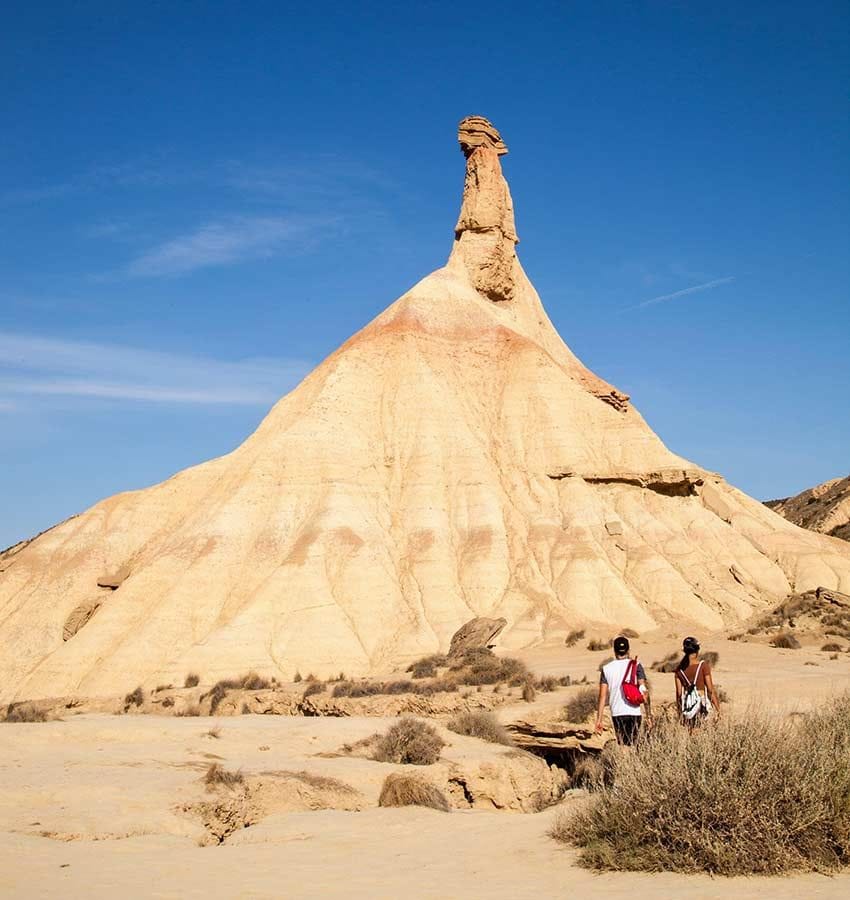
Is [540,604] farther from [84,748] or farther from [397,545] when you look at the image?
[84,748]

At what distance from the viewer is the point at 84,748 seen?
15859 mm

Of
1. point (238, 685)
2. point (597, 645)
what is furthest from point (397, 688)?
point (597, 645)

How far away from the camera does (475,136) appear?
5872 cm

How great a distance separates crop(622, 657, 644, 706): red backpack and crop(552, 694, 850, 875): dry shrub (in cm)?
164

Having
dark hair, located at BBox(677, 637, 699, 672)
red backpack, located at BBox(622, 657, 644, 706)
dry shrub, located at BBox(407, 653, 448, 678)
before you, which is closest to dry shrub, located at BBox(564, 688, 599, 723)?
dark hair, located at BBox(677, 637, 699, 672)

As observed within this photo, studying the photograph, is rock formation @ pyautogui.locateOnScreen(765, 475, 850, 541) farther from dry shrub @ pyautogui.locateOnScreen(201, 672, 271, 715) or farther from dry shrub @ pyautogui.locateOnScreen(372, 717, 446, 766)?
dry shrub @ pyautogui.locateOnScreen(372, 717, 446, 766)

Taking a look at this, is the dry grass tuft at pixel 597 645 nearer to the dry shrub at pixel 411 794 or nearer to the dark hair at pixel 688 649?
the dry shrub at pixel 411 794

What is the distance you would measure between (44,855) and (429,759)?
24.8 ft

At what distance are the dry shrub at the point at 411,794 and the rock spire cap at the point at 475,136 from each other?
5135 centimetres

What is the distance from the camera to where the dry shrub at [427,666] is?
2925 cm

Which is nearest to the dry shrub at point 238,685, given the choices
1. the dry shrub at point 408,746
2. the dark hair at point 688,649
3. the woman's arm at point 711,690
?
the dry shrub at point 408,746

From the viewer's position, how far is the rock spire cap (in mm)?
58688

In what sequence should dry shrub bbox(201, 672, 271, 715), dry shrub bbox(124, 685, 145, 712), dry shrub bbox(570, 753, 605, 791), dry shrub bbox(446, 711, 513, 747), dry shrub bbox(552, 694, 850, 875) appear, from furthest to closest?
dry shrub bbox(201, 672, 271, 715) → dry shrub bbox(124, 685, 145, 712) → dry shrub bbox(446, 711, 513, 747) → dry shrub bbox(570, 753, 605, 791) → dry shrub bbox(552, 694, 850, 875)

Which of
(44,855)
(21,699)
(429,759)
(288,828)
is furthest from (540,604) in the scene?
(44,855)
